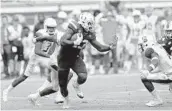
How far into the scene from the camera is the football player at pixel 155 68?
12242 millimetres

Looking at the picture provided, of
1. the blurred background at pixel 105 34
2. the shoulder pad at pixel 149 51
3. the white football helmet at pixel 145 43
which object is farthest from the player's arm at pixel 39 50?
the blurred background at pixel 105 34

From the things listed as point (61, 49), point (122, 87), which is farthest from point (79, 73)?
point (122, 87)

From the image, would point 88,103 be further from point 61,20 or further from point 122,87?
point 61,20

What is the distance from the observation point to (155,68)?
41.4 ft

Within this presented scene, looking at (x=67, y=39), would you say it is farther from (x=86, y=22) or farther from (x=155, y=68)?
(x=155, y=68)

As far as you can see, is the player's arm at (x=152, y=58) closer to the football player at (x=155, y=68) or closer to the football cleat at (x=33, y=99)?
the football player at (x=155, y=68)

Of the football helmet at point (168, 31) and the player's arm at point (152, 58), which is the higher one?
the football helmet at point (168, 31)

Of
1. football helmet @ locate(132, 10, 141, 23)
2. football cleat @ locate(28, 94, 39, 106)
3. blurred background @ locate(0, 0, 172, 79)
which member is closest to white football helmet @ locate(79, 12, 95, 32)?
football cleat @ locate(28, 94, 39, 106)

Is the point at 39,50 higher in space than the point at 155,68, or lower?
higher

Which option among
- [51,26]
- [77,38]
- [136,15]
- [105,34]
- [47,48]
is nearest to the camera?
[77,38]

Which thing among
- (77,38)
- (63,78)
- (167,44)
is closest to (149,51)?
(167,44)

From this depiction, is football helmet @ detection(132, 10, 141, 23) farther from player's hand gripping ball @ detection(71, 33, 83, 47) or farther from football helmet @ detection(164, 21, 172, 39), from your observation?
player's hand gripping ball @ detection(71, 33, 83, 47)

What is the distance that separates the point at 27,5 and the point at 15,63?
287cm

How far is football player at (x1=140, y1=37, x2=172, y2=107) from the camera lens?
1224 cm
